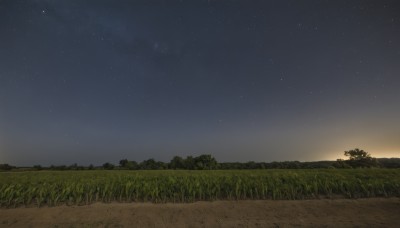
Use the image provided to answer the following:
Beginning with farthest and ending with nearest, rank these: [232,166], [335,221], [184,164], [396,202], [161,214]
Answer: [184,164] < [232,166] < [396,202] < [161,214] < [335,221]

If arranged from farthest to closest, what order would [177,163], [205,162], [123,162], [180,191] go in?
[123,162], [177,163], [205,162], [180,191]

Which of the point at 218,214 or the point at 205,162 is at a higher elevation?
the point at 205,162

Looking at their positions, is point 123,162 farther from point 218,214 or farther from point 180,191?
point 218,214

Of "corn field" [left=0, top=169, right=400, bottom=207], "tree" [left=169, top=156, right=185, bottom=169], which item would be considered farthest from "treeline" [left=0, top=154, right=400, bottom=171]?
"corn field" [left=0, top=169, right=400, bottom=207]

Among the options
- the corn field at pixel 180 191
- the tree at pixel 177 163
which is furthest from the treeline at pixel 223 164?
the corn field at pixel 180 191

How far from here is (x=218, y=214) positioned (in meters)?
12.3

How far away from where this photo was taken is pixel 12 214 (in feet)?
41.7

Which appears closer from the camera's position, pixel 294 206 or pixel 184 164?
pixel 294 206

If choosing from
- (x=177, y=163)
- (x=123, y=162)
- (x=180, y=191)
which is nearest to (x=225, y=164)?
(x=177, y=163)

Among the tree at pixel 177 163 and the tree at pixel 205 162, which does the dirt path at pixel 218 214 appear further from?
the tree at pixel 177 163

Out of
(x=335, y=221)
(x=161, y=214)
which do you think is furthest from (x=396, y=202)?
(x=161, y=214)

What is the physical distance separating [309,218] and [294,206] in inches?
54.9

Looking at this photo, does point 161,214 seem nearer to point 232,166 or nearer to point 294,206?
point 294,206

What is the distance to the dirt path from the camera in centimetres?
1145
